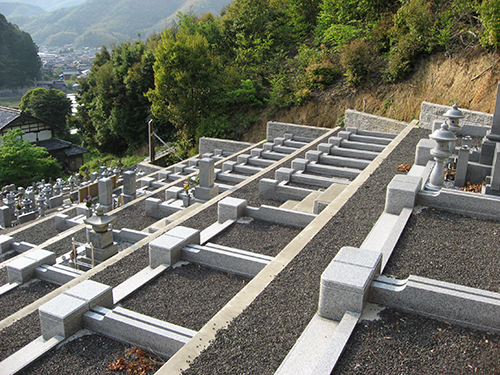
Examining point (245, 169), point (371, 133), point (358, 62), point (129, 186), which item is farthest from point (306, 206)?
point (358, 62)

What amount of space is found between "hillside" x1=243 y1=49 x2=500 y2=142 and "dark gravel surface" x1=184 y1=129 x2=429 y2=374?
1185cm

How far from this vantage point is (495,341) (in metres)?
4.75

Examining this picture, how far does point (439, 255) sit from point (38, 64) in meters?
99.6

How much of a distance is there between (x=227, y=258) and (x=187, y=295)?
112cm

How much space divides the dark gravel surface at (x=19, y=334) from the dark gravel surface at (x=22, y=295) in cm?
122

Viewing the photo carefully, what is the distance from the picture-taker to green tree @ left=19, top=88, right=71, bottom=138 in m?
48.0

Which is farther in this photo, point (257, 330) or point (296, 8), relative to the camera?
point (296, 8)

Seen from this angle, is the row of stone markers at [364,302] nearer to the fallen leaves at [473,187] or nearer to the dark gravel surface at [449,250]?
the dark gravel surface at [449,250]

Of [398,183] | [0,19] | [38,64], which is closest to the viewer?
[398,183]

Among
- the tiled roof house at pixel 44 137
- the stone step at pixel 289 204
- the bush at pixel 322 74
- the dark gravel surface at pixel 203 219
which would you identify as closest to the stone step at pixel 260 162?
the stone step at pixel 289 204

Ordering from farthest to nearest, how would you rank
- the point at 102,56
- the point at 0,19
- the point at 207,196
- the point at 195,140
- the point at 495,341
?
the point at 0,19
the point at 102,56
the point at 195,140
the point at 207,196
the point at 495,341

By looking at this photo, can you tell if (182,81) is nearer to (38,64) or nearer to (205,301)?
(205,301)

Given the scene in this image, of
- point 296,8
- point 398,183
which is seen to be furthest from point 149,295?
point 296,8

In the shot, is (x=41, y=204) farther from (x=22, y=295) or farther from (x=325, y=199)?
(x=325, y=199)
